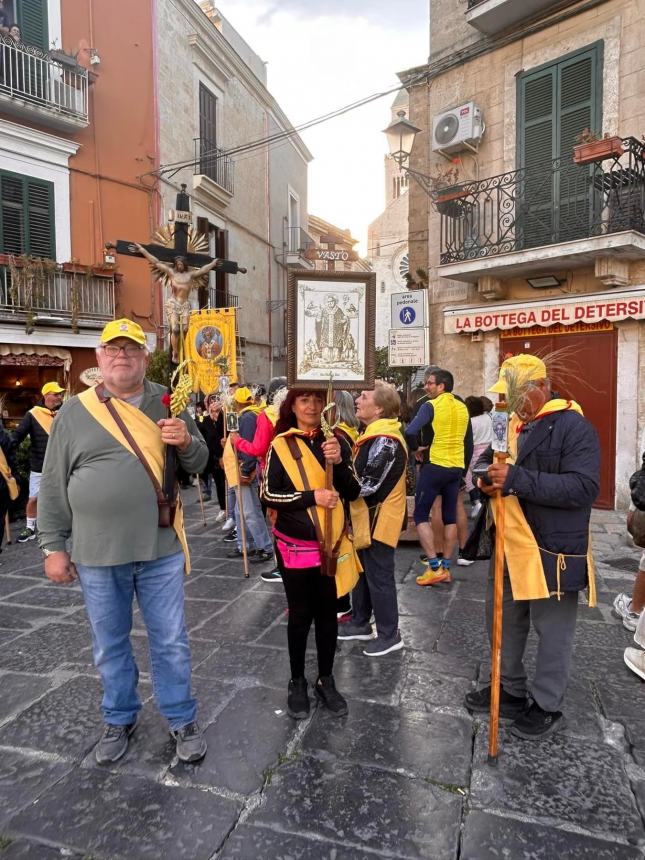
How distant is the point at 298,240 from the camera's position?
23219 mm

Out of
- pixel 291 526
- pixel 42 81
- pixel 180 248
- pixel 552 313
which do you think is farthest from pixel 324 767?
pixel 42 81

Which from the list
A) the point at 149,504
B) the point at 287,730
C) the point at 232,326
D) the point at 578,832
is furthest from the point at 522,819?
the point at 232,326

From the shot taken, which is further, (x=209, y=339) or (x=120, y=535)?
(x=209, y=339)

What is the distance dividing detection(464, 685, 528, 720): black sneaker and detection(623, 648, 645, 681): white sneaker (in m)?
0.84

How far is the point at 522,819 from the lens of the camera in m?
2.25

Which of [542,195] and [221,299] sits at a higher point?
[542,195]

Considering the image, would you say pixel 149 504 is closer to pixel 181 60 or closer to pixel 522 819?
→ pixel 522 819

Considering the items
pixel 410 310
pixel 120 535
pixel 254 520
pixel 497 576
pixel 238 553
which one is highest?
pixel 410 310

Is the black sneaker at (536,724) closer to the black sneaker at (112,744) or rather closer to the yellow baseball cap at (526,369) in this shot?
the yellow baseball cap at (526,369)

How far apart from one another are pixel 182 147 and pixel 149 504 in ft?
50.0

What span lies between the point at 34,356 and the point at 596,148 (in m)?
10.8

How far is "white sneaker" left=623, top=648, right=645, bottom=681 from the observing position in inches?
133

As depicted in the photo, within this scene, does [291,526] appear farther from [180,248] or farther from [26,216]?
[26,216]

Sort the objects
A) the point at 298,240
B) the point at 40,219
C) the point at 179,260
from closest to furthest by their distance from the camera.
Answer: the point at 179,260
the point at 40,219
the point at 298,240
